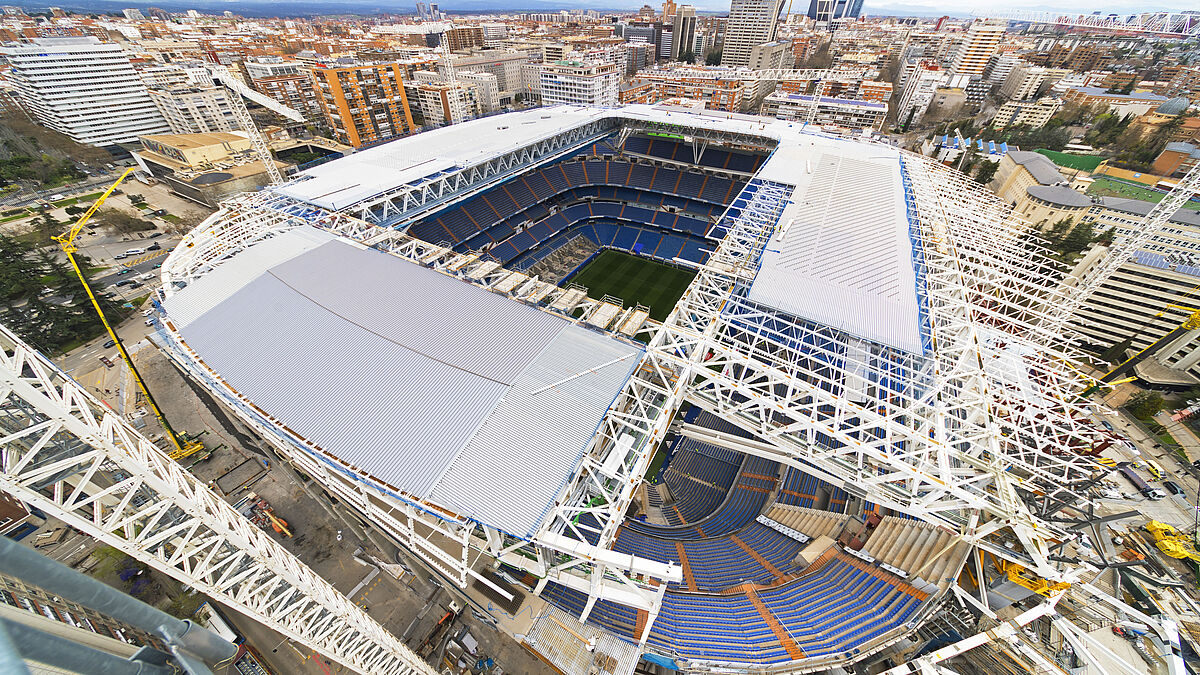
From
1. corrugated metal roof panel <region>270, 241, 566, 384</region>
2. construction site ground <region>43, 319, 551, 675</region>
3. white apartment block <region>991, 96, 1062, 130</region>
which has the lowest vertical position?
construction site ground <region>43, 319, 551, 675</region>

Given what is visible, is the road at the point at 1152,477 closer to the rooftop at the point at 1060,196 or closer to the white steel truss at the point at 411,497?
the rooftop at the point at 1060,196

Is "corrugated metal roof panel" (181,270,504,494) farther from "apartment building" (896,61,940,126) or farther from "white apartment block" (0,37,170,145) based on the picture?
"apartment building" (896,61,940,126)

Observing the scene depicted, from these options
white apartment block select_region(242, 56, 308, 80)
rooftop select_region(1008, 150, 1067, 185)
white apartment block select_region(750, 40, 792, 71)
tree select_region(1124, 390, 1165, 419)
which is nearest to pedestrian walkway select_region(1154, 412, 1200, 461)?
tree select_region(1124, 390, 1165, 419)

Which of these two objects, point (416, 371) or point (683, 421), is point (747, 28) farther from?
point (416, 371)

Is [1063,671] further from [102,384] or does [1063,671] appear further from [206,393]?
[102,384]

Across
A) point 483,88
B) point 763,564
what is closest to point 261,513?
point 763,564

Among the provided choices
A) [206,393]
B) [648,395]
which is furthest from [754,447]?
[206,393]

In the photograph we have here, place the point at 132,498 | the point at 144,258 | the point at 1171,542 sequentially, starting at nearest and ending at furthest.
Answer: the point at 132,498
the point at 1171,542
the point at 144,258
